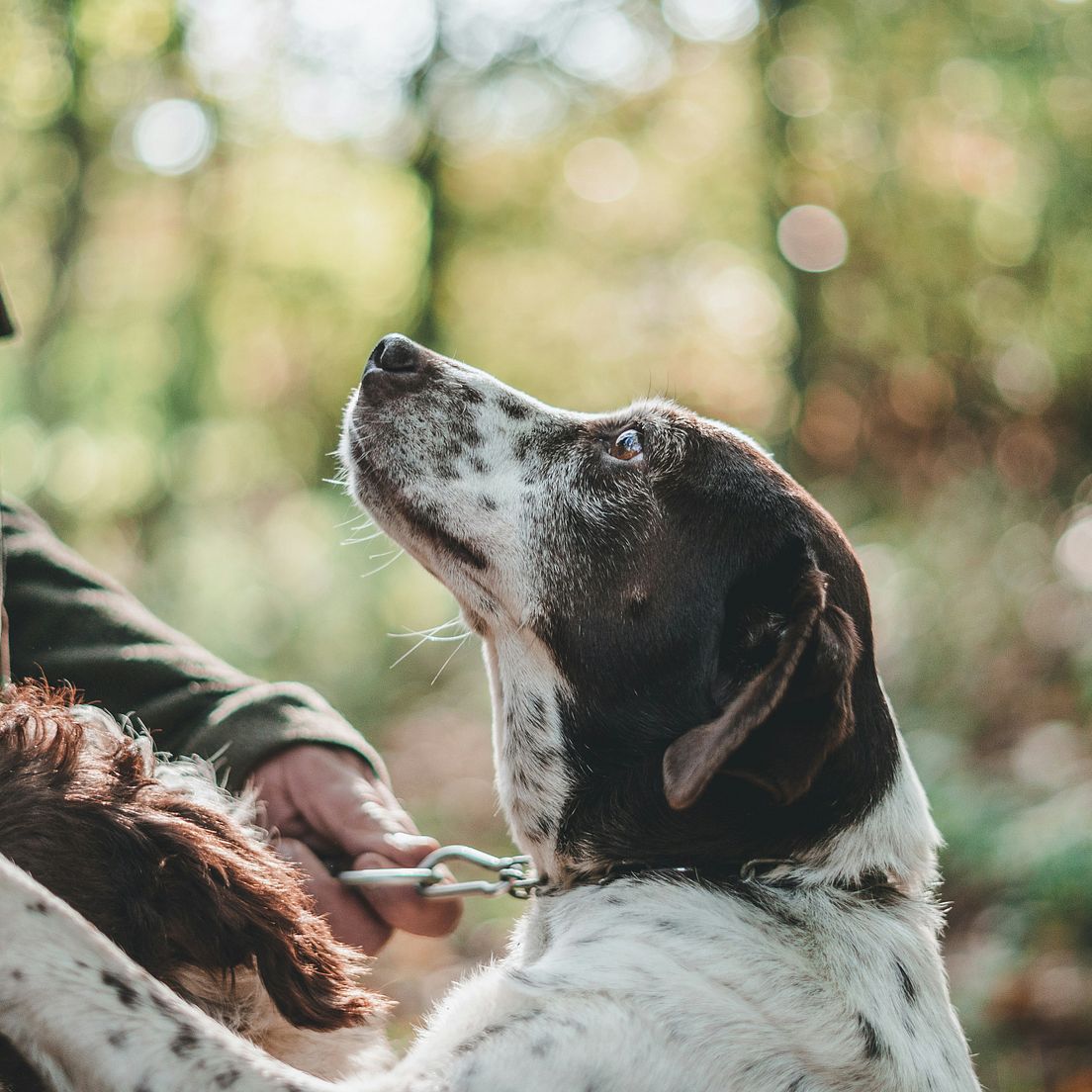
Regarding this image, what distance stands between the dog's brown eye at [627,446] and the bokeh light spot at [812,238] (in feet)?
40.5

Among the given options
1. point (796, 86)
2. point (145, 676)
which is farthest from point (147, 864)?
point (796, 86)

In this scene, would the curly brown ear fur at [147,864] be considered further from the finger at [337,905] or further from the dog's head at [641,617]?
the dog's head at [641,617]

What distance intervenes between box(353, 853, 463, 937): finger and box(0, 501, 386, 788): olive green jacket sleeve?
0.25 metres

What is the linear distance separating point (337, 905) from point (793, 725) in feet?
3.10

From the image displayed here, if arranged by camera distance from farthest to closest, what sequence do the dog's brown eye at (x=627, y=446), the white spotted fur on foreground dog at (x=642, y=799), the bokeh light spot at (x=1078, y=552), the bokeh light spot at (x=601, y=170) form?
the bokeh light spot at (x=601, y=170) → the bokeh light spot at (x=1078, y=552) → the dog's brown eye at (x=627, y=446) → the white spotted fur on foreground dog at (x=642, y=799)

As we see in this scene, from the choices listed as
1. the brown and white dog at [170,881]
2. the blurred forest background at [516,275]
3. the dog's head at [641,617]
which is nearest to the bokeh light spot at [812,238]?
the blurred forest background at [516,275]

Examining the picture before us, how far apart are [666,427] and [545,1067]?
1.52m

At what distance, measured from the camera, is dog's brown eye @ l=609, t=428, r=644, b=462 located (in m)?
2.74

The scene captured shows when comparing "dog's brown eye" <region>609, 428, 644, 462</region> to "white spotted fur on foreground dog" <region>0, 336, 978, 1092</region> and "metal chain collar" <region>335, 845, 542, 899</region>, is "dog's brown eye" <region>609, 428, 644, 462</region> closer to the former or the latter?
"white spotted fur on foreground dog" <region>0, 336, 978, 1092</region>

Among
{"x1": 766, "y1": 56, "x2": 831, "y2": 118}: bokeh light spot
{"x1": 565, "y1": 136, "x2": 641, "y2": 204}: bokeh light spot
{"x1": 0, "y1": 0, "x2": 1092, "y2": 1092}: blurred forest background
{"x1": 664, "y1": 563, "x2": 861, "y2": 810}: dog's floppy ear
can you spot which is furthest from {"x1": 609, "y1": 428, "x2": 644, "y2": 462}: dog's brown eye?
{"x1": 565, "y1": 136, "x2": 641, "y2": 204}: bokeh light spot

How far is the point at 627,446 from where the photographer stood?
2.77 meters

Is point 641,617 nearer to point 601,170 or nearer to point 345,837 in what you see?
point 345,837

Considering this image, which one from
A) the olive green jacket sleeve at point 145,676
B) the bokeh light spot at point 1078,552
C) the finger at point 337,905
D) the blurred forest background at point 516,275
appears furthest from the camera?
the blurred forest background at point 516,275

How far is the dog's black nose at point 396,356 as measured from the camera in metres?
2.78
